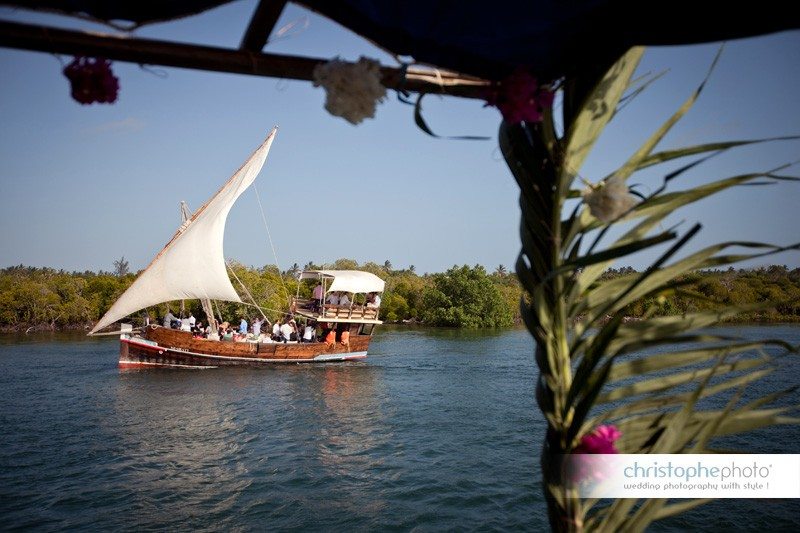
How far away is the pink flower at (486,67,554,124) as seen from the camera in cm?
180

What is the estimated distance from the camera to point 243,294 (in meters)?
47.1

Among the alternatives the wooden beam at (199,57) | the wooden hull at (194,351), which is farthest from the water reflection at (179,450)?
the wooden beam at (199,57)

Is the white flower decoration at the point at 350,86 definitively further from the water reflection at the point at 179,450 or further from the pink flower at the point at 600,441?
the water reflection at the point at 179,450

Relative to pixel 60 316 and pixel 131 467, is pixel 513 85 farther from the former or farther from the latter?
pixel 60 316

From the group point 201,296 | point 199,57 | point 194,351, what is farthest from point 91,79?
point 201,296

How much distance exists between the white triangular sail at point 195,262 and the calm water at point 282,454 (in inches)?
142

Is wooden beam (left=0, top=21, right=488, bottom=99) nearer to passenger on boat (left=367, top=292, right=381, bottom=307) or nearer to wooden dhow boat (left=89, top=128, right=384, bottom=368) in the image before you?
wooden dhow boat (left=89, top=128, right=384, bottom=368)

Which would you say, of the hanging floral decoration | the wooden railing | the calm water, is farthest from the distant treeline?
the hanging floral decoration

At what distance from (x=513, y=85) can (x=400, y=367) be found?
2423cm

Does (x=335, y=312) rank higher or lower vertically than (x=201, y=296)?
lower

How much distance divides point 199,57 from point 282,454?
10632 mm

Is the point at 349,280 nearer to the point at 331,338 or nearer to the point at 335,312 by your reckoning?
the point at 335,312

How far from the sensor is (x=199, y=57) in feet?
5.98

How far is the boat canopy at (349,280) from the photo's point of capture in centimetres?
2570
